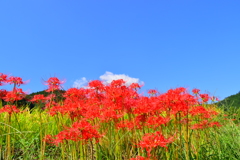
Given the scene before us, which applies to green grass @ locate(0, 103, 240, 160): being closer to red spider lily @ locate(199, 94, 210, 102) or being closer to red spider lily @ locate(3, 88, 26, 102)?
red spider lily @ locate(3, 88, 26, 102)

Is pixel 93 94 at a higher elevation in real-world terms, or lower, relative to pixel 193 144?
higher

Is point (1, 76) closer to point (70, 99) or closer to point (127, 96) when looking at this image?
point (70, 99)

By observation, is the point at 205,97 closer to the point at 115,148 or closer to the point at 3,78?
the point at 115,148

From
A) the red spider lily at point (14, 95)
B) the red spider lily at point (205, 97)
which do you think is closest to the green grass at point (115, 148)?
the red spider lily at point (14, 95)

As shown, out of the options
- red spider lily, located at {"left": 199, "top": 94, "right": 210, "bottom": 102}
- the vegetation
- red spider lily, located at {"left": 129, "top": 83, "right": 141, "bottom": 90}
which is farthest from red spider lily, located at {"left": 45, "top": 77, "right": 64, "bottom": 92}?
red spider lily, located at {"left": 199, "top": 94, "right": 210, "bottom": 102}

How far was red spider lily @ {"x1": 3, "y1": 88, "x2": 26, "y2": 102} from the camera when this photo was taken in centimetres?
524

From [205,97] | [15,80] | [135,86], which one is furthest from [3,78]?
[205,97]

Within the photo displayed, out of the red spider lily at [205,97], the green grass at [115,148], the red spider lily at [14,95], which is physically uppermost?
the red spider lily at [14,95]

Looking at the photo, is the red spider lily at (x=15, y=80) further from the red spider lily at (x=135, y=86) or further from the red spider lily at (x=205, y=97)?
the red spider lily at (x=205, y=97)

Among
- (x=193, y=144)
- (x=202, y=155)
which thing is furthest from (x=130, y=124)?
(x=193, y=144)

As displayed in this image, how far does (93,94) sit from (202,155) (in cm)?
290

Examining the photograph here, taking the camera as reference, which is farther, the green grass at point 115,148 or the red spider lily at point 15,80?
the red spider lily at point 15,80

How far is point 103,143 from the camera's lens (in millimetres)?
5434

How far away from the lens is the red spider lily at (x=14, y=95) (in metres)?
5.24
